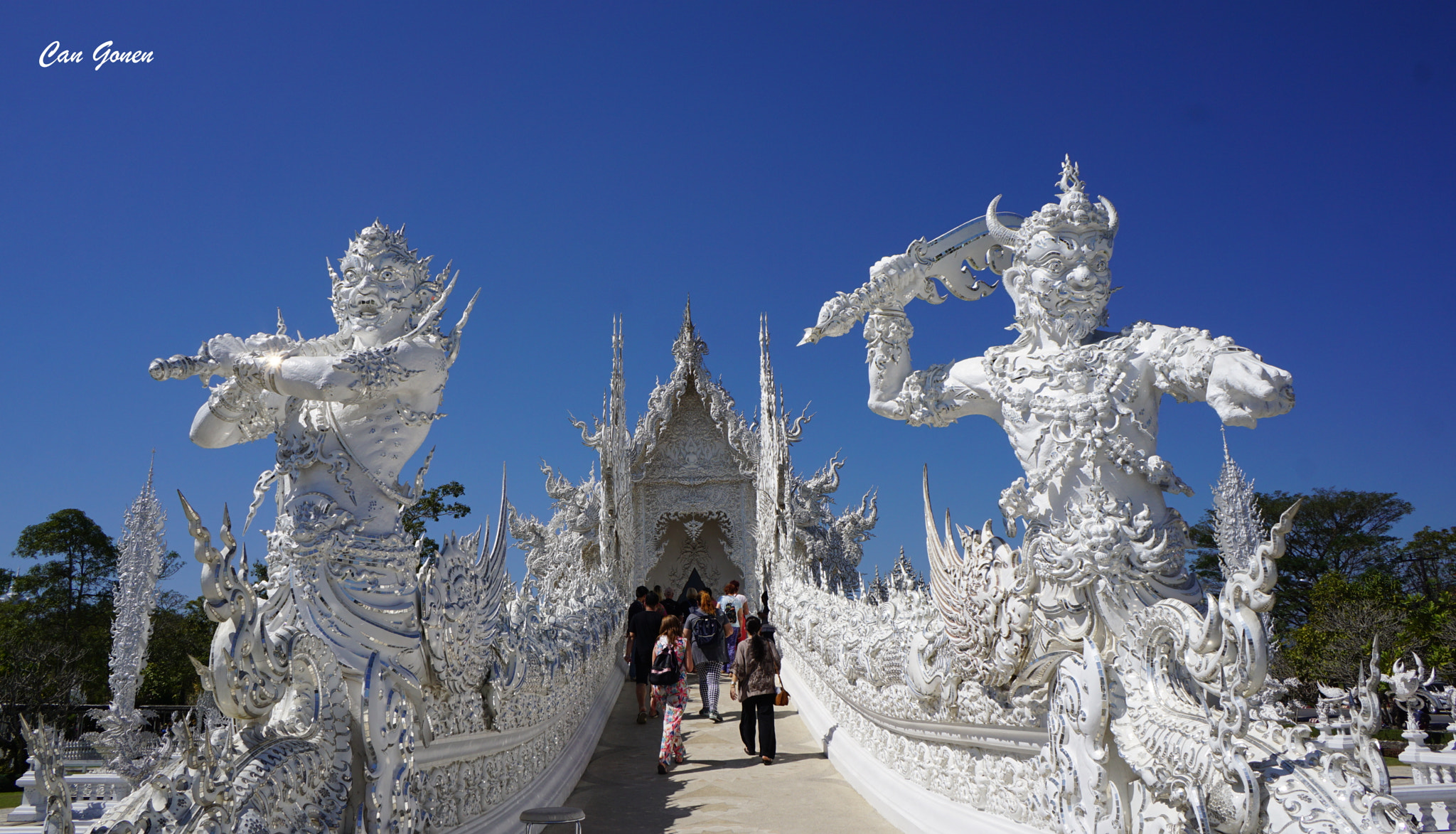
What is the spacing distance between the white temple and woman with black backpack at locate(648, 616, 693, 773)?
5.17ft

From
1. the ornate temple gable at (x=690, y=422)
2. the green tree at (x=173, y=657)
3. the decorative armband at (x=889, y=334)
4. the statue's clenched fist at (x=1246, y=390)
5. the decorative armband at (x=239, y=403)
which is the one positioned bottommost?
the green tree at (x=173, y=657)

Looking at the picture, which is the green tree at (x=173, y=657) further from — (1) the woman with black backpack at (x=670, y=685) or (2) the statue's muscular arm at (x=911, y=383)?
(2) the statue's muscular arm at (x=911, y=383)

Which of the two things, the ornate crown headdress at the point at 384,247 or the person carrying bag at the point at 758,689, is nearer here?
the ornate crown headdress at the point at 384,247

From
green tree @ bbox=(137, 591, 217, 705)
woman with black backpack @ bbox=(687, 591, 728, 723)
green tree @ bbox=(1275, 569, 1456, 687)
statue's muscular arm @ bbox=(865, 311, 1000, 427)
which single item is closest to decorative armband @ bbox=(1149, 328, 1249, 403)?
statue's muscular arm @ bbox=(865, 311, 1000, 427)

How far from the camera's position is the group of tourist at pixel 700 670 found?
648 centimetres

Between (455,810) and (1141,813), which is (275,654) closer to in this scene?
(455,810)

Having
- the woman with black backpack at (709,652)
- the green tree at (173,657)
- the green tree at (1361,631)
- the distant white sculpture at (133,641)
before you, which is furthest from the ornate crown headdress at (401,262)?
the green tree at (173,657)

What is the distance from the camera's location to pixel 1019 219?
3656 millimetres

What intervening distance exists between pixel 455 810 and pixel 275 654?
1.42m

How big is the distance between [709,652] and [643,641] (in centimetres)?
137

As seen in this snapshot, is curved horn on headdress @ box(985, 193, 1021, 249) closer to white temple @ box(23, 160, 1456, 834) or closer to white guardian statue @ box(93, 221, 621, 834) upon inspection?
white temple @ box(23, 160, 1456, 834)

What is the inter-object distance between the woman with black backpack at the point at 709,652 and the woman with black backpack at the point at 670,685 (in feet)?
0.85

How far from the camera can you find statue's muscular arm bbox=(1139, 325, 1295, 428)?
2473 mm

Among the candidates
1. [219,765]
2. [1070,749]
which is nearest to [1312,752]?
[1070,749]
